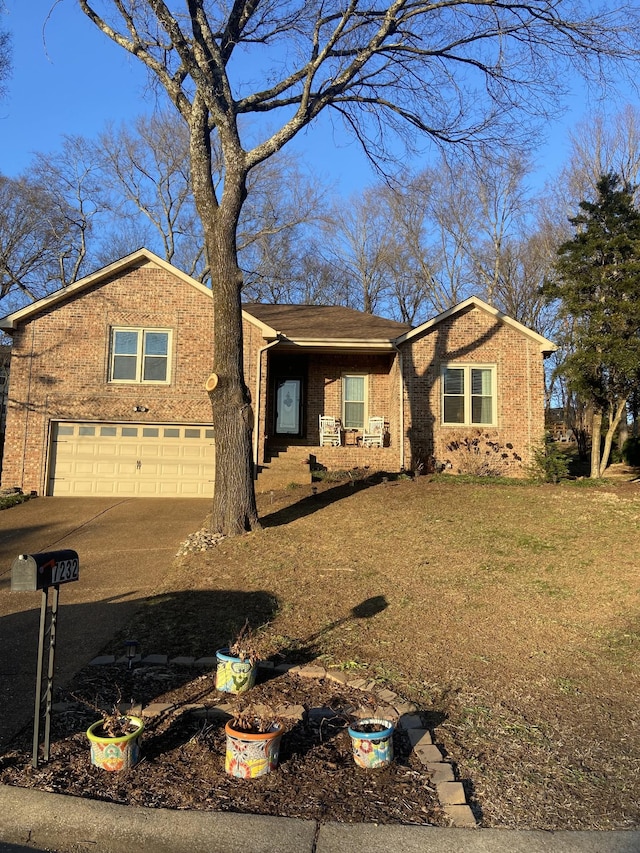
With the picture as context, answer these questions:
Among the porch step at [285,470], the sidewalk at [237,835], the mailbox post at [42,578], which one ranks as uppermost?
the porch step at [285,470]

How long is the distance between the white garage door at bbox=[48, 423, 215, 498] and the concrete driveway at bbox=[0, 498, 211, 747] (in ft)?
2.06

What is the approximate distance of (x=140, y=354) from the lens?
1599cm

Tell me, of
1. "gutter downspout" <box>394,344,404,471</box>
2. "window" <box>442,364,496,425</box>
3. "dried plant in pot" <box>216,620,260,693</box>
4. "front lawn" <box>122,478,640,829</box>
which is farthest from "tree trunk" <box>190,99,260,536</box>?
"window" <box>442,364,496,425</box>

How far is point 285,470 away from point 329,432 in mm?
2331

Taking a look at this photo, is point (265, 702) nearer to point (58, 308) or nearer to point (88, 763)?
point (88, 763)

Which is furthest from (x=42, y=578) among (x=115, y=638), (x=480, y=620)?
(x=480, y=620)

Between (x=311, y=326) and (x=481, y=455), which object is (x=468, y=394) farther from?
(x=311, y=326)

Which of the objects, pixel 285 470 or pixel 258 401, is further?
pixel 258 401

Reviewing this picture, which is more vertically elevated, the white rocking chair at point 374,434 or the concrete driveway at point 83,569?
the white rocking chair at point 374,434

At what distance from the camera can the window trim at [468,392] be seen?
16453 mm

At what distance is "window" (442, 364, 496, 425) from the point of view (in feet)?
54.1

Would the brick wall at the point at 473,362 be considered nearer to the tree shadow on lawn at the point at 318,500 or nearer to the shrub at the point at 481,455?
the shrub at the point at 481,455

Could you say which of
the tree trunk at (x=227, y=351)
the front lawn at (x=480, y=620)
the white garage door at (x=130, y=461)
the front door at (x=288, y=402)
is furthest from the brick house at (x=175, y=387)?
the tree trunk at (x=227, y=351)

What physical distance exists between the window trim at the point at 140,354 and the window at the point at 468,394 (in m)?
6.92
